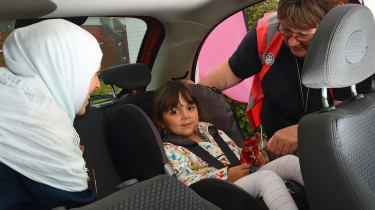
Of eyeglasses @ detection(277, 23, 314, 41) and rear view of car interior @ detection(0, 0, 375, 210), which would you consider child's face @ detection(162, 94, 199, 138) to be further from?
eyeglasses @ detection(277, 23, 314, 41)

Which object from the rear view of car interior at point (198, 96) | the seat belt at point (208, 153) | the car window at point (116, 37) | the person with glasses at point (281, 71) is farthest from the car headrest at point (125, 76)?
the person with glasses at point (281, 71)

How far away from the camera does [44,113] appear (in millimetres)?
1045

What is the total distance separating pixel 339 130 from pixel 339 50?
8.8 inches

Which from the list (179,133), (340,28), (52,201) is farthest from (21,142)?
(179,133)

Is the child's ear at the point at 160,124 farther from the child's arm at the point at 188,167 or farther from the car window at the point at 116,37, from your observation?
the car window at the point at 116,37

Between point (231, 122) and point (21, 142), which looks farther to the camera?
point (231, 122)

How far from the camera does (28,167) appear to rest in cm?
102

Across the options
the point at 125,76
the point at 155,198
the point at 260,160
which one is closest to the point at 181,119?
the point at 125,76

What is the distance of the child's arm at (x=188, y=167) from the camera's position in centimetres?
181

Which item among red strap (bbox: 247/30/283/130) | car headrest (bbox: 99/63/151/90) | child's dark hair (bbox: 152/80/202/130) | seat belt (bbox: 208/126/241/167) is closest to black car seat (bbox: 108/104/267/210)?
car headrest (bbox: 99/63/151/90)

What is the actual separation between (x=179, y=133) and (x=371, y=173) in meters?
1.16

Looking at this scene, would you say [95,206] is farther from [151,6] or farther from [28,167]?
[151,6]

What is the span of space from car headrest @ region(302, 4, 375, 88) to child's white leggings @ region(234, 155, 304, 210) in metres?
0.43

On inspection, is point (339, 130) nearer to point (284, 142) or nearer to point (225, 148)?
point (284, 142)
